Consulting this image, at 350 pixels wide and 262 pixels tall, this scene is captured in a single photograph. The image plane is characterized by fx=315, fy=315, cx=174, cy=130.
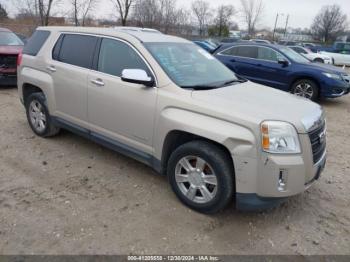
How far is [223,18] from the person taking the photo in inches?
2112

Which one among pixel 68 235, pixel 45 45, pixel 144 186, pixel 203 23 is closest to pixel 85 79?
pixel 45 45

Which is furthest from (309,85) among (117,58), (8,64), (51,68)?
(8,64)

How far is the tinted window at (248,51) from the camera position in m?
9.47

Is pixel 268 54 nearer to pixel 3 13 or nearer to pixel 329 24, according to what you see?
pixel 3 13

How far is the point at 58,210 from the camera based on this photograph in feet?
10.7

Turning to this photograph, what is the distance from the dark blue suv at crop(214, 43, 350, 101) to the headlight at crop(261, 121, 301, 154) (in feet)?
21.3

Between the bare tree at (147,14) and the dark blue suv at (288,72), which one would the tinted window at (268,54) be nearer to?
the dark blue suv at (288,72)

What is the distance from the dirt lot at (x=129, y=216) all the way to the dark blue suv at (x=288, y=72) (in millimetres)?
4619

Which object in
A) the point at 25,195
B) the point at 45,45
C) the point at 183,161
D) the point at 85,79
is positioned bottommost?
the point at 25,195

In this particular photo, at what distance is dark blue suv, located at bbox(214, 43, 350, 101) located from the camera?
855cm

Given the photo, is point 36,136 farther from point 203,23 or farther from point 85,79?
point 203,23

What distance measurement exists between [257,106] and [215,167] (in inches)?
28.4

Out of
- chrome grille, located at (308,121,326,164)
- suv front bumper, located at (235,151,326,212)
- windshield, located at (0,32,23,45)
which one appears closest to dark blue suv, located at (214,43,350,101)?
chrome grille, located at (308,121,326,164)

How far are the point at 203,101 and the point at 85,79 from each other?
1802 millimetres
